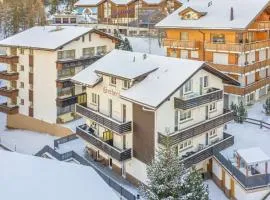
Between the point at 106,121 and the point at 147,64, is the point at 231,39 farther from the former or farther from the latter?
the point at 106,121

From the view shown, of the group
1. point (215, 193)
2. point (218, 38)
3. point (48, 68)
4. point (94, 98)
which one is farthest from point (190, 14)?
point (215, 193)

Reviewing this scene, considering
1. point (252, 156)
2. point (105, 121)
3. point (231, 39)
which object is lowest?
point (252, 156)

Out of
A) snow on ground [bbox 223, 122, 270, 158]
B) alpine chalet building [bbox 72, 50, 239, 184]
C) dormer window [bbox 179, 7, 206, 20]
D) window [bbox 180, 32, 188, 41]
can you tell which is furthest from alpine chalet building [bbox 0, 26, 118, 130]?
snow on ground [bbox 223, 122, 270, 158]

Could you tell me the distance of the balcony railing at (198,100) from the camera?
2998 centimetres

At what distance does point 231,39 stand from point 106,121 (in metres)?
19.2

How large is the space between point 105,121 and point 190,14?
2207 cm

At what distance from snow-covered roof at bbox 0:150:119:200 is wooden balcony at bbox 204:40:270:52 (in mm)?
25025

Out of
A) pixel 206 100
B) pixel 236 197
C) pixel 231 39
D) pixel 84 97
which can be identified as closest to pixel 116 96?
pixel 206 100

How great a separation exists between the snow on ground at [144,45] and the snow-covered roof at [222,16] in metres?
17.2

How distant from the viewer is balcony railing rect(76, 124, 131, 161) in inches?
1264

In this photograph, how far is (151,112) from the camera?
29.9 m

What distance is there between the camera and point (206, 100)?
105 ft

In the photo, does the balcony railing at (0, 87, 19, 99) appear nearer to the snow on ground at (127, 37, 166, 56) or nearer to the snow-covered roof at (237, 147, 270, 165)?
the snow on ground at (127, 37, 166, 56)

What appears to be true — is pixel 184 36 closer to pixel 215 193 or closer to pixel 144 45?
pixel 144 45
